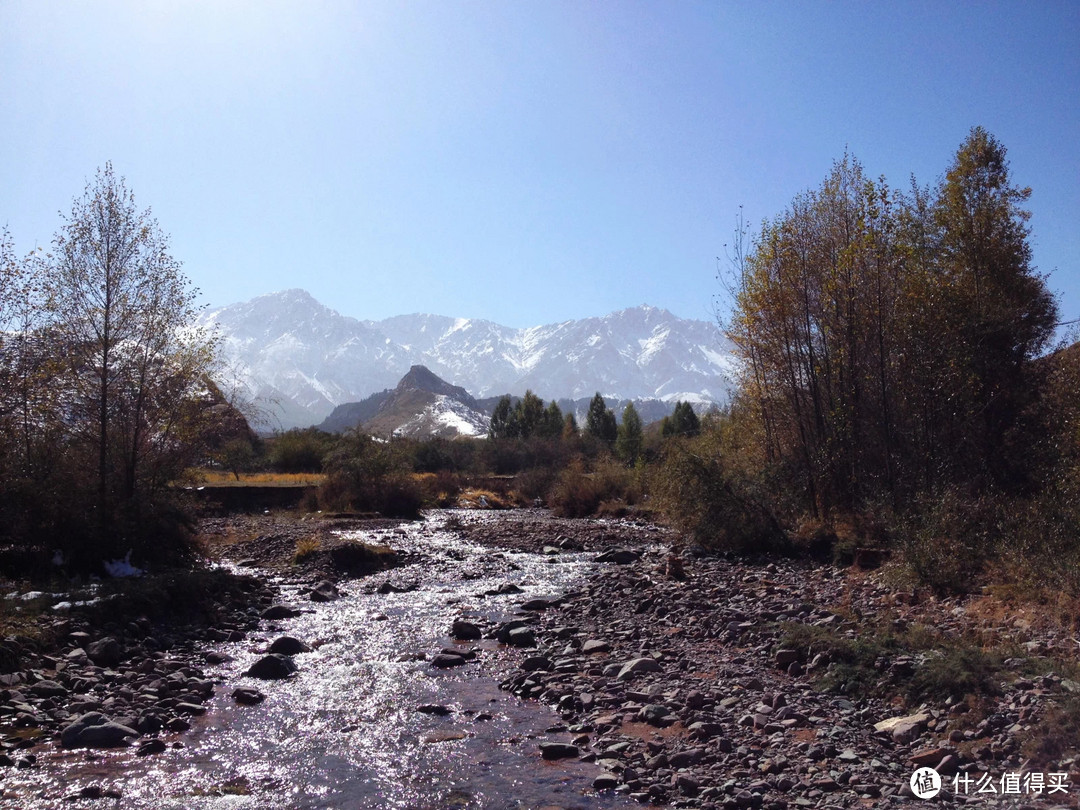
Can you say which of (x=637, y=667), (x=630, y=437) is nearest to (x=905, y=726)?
(x=637, y=667)

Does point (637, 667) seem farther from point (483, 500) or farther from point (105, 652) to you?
point (483, 500)

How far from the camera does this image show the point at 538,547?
25.7 m

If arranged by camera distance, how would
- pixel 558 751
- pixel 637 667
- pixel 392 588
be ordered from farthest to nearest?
Answer: pixel 392 588, pixel 637 667, pixel 558 751

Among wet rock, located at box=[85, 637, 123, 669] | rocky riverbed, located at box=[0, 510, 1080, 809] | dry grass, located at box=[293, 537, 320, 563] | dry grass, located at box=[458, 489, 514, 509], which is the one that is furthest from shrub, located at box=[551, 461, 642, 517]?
wet rock, located at box=[85, 637, 123, 669]

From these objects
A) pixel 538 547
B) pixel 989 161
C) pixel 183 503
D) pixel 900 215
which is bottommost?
pixel 538 547

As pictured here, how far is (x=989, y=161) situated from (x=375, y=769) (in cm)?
2237

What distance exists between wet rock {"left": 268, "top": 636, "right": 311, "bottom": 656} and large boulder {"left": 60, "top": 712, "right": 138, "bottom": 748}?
3654 mm

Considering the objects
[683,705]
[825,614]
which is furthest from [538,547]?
[683,705]

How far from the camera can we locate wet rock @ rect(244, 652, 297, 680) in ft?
34.8

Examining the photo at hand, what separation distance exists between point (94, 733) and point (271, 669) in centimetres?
291

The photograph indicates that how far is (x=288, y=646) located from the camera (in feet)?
39.2

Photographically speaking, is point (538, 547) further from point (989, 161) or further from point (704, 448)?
point (989, 161)

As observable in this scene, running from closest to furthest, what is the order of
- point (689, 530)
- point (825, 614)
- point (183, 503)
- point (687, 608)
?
point (825, 614), point (687, 608), point (183, 503), point (689, 530)

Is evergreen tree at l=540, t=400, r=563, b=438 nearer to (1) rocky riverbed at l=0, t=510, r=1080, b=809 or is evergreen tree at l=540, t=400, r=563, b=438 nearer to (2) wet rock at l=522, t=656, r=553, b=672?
(1) rocky riverbed at l=0, t=510, r=1080, b=809
